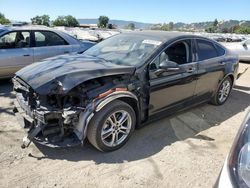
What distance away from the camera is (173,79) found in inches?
176

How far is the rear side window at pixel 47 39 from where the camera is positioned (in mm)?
7051

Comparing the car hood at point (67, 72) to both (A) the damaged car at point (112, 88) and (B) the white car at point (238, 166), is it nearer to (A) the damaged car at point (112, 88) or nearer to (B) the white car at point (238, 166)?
(A) the damaged car at point (112, 88)

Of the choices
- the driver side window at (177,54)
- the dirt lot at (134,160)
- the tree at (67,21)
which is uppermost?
the tree at (67,21)

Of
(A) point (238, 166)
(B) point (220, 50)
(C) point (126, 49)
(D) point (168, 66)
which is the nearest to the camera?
(A) point (238, 166)

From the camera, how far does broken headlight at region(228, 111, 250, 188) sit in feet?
5.59

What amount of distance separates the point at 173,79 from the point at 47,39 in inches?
162

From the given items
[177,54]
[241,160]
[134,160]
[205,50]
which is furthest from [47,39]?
[241,160]

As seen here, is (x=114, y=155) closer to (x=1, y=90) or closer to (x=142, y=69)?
(x=142, y=69)

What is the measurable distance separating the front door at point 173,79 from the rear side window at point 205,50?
0.92 ft

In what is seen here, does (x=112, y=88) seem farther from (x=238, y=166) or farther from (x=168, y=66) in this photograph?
(x=238, y=166)

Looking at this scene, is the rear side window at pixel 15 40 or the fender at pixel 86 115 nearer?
the fender at pixel 86 115

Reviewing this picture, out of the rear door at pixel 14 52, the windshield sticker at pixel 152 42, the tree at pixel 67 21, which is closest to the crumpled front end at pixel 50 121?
the windshield sticker at pixel 152 42

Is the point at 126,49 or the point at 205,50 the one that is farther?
the point at 205,50

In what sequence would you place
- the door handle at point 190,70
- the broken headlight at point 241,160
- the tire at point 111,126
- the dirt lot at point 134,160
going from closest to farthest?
the broken headlight at point 241,160 < the dirt lot at point 134,160 < the tire at point 111,126 < the door handle at point 190,70
